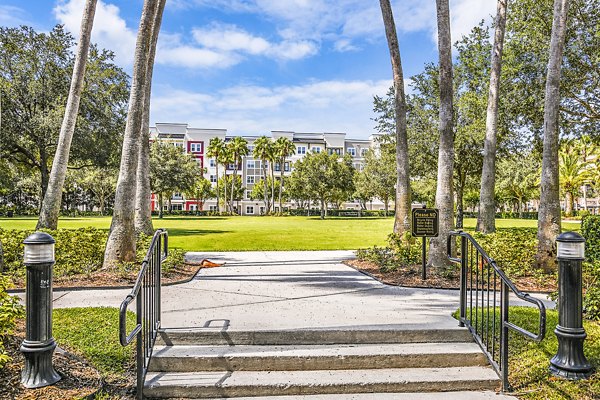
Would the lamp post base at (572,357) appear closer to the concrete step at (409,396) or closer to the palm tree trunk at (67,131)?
the concrete step at (409,396)

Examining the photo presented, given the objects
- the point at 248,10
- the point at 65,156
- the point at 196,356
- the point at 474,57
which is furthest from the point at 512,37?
the point at 196,356

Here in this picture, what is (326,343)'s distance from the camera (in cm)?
493

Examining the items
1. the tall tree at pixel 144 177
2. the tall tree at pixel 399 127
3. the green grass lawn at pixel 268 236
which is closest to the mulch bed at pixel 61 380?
the tall tree at pixel 399 127

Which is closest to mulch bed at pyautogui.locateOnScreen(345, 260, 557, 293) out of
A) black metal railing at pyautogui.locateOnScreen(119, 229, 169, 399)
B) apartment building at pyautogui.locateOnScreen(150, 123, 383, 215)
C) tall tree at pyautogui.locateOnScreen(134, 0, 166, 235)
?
black metal railing at pyautogui.locateOnScreen(119, 229, 169, 399)

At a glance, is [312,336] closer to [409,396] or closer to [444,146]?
[409,396]

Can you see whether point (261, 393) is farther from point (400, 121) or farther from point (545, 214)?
point (400, 121)

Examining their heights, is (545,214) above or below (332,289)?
above

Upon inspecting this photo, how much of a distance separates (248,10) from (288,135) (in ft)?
260

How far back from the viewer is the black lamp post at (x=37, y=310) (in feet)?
12.0

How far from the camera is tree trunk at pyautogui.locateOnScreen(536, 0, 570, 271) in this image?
9.58 metres

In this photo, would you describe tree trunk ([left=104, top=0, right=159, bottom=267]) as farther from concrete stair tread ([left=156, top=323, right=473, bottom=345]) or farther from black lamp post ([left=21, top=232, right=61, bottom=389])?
black lamp post ([left=21, top=232, right=61, bottom=389])

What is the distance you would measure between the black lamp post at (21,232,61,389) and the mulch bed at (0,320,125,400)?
84 mm

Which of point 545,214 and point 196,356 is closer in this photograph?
point 196,356

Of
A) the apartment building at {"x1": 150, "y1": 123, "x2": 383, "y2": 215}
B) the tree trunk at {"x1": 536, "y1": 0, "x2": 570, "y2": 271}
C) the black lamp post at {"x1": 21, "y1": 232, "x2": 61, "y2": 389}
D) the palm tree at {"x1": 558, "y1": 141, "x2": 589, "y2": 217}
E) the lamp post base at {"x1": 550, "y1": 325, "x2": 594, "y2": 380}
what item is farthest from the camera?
the apartment building at {"x1": 150, "y1": 123, "x2": 383, "y2": 215}
